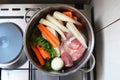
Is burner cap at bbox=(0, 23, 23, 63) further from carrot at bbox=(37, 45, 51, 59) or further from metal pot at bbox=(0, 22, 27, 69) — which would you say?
carrot at bbox=(37, 45, 51, 59)

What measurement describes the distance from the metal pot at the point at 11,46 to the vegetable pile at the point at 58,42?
0.23ft

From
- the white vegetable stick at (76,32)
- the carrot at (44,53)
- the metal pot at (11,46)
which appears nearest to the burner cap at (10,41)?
the metal pot at (11,46)

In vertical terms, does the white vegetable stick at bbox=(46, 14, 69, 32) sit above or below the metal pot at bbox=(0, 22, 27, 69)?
above

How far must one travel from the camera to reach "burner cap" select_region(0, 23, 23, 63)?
97 centimetres

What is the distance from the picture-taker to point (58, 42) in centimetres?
91

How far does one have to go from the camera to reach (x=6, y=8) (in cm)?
108

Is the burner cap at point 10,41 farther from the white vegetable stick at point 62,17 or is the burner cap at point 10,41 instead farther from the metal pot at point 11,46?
the white vegetable stick at point 62,17

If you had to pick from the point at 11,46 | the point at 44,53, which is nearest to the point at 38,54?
the point at 44,53

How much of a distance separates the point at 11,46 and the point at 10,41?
0.07 feet

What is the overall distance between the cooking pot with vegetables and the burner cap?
0.23 feet

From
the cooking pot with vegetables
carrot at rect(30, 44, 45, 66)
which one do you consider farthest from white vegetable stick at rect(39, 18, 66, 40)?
carrot at rect(30, 44, 45, 66)

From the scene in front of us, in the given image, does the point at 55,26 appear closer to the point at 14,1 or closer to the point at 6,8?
the point at 6,8

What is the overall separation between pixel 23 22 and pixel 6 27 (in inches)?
3.8

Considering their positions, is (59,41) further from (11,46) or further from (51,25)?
(11,46)
